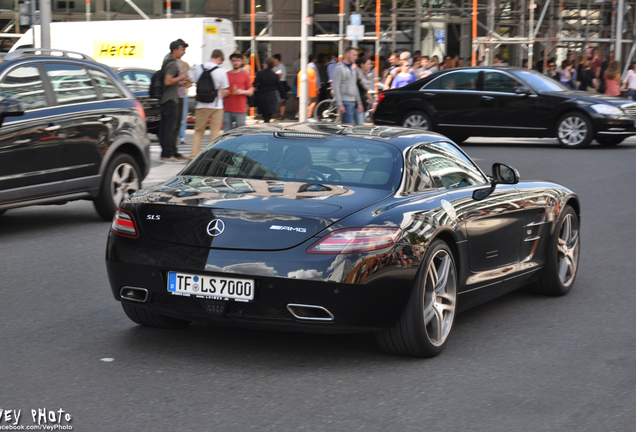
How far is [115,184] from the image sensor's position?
33.7ft

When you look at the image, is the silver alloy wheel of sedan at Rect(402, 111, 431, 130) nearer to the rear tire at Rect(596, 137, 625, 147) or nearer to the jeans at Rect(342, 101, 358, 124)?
the jeans at Rect(342, 101, 358, 124)

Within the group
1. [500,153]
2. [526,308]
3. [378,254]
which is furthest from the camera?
[500,153]

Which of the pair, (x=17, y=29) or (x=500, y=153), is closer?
(x=500, y=153)

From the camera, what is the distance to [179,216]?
5008 mm

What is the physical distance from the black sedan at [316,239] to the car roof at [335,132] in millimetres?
19

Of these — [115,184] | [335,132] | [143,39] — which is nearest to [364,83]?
[143,39]

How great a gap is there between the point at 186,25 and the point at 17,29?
12.5m

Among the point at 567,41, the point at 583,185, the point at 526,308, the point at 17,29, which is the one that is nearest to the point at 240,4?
the point at 17,29

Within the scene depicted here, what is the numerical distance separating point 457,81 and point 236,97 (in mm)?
6247

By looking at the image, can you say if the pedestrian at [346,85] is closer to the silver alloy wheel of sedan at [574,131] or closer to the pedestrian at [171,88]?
the pedestrian at [171,88]

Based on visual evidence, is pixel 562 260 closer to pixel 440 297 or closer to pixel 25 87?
pixel 440 297

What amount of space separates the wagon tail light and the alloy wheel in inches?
640

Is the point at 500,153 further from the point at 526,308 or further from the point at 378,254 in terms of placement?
the point at 378,254

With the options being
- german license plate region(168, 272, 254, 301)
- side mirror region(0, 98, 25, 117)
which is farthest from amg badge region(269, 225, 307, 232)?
side mirror region(0, 98, 25, 117)
